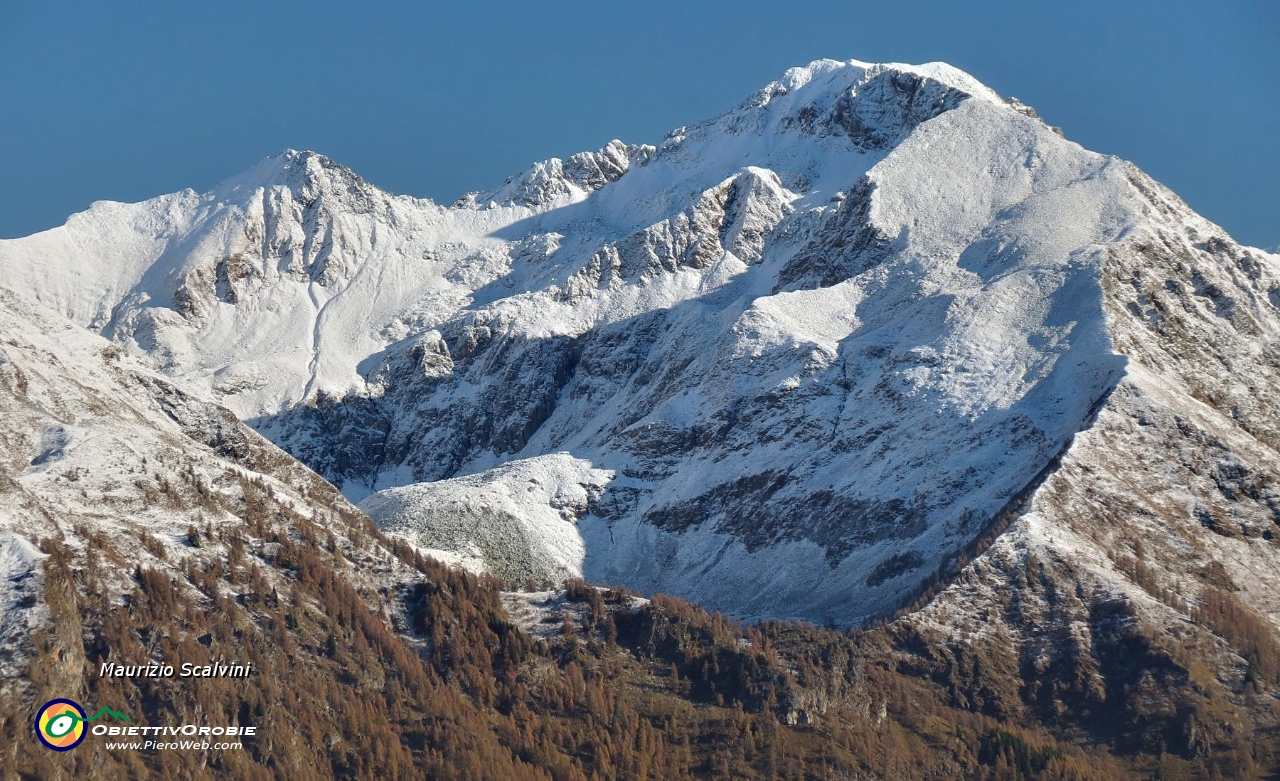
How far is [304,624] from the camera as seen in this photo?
7397 inches

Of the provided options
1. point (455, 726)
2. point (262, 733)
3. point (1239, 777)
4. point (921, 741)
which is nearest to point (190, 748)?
point (262, 733)

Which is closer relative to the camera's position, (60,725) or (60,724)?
(60,725)

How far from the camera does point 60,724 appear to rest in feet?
508

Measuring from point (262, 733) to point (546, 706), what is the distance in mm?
34117

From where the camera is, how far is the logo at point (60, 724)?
15275 cm

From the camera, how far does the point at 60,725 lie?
507 feet

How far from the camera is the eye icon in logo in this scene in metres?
153

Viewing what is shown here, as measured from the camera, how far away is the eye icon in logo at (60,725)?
501 ft

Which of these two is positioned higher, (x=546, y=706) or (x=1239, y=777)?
(x=546, y=706)

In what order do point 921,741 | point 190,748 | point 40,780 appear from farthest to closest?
1. point 921,741
2. point 190,748
3. point 40,780

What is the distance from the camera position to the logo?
153 meters

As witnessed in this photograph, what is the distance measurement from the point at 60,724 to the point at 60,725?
0.15m

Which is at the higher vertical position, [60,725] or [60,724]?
[60,724]

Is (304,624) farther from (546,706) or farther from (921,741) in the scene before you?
(921,741)
